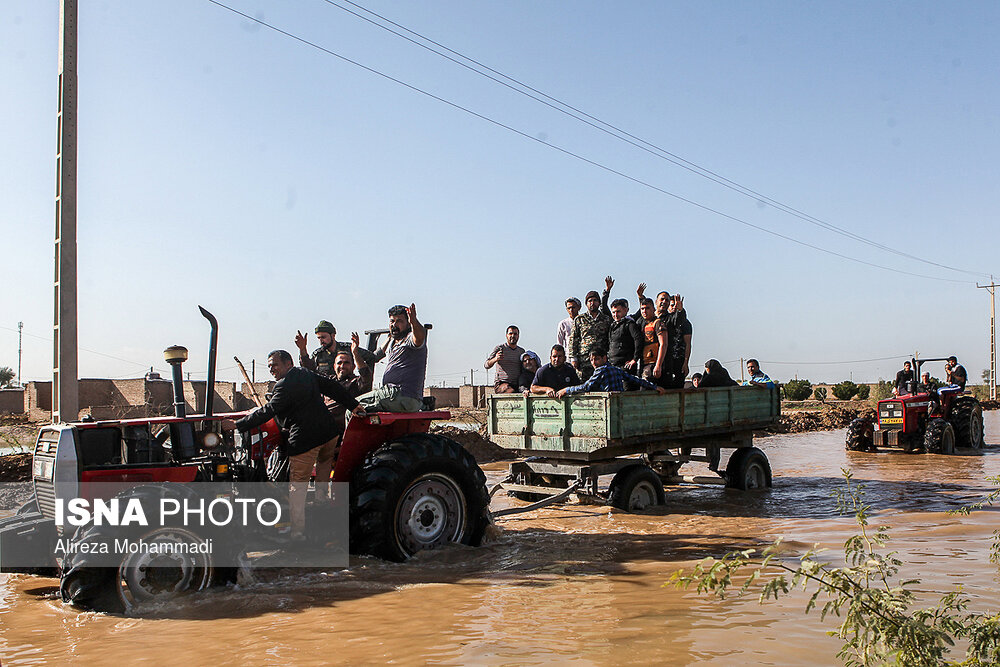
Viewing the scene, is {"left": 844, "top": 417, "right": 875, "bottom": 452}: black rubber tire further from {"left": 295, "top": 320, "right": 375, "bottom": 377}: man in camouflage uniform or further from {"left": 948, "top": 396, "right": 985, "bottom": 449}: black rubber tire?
{"left": 295, "top": 320, "right": 375, "bottom": 377}: man in camouflage uniform

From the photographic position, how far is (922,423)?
17125mm

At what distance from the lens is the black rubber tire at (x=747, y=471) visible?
1082 cm

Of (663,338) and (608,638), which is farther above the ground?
(663,338)

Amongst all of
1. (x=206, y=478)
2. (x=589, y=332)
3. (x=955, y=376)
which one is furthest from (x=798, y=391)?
(x=206, y=478)

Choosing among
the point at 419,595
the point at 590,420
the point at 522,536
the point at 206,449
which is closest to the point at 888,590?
the point at 419,595

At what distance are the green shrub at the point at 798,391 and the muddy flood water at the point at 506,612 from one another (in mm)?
38563

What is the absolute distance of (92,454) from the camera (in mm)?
5438

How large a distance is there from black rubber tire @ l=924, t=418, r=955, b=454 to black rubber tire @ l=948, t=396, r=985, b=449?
2.53ft

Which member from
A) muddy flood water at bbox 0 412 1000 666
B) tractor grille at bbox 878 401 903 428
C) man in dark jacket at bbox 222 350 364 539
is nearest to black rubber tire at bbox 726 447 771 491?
muddy flood water at bbox 0 412 1000 666

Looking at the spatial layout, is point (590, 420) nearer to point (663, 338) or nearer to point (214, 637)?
point (663, 338)

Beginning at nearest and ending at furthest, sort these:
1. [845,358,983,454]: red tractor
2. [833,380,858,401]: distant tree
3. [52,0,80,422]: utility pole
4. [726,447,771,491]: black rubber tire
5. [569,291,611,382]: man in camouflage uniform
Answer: [52,0,80,422]: utility pole < [569,291,611,382]: man in camouflage uniform < [726,447,771,491]: black rubber tire < [845,358,983,454]: red tractor < [833,380,858,401]: distant tree

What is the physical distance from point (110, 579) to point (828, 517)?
725 cm

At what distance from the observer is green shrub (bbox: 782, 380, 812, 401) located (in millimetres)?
44812

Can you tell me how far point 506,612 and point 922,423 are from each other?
1506cm
